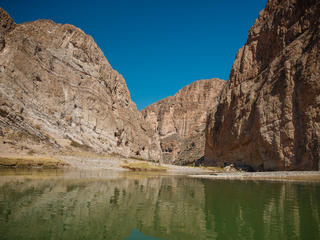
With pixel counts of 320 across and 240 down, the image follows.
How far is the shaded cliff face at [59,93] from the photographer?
56.9m

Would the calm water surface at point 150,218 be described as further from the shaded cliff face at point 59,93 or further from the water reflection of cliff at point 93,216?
the shaded cliff face at point 59,93

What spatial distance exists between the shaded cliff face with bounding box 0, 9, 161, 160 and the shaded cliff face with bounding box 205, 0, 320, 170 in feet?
135

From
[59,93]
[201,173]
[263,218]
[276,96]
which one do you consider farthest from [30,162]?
[276,96]

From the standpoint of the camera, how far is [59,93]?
244ft

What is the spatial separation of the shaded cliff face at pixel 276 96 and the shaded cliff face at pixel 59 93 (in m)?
41.2

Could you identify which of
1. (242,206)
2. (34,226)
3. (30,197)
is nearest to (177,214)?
(242,206)

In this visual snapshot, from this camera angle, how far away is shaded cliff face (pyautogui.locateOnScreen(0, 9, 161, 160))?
5688 cm

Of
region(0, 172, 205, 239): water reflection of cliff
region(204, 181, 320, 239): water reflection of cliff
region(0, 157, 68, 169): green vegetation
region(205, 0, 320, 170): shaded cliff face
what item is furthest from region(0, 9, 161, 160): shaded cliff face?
region(204, 181, 320, 239): water reflection of cliff

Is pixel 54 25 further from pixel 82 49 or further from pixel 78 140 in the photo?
pixel 78 140

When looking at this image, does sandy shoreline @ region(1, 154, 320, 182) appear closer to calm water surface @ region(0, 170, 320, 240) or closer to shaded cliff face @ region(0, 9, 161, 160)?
shaded cliff face @ region(0, 9, 161, 160)

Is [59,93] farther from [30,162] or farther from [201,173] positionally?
[201,173]

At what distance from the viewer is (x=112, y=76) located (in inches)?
4242

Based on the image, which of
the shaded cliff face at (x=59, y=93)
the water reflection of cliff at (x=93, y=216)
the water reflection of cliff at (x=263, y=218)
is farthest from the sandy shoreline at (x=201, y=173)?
the water reflection of cliff at (x=93, y=216)

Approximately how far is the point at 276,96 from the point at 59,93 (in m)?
59.3
